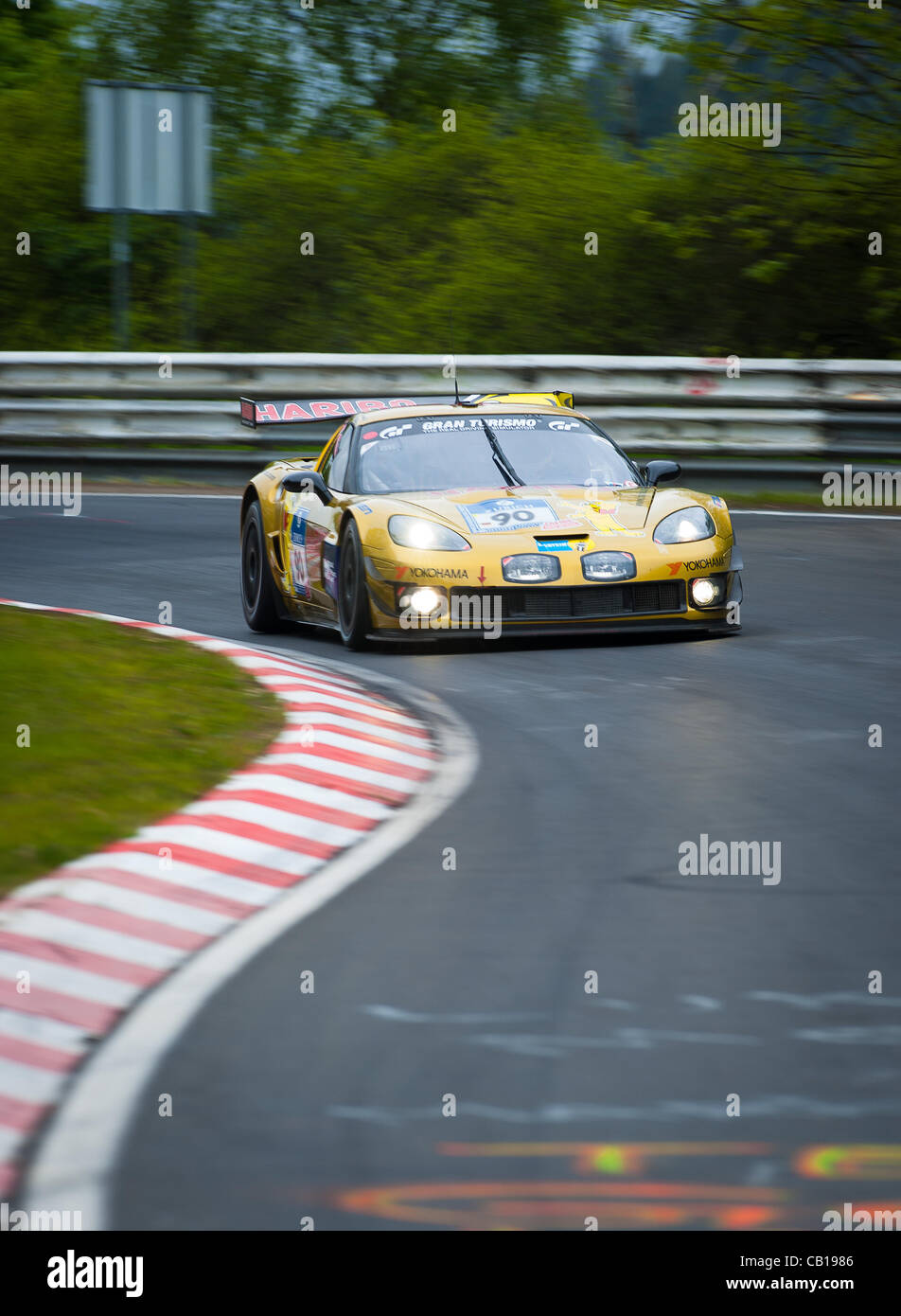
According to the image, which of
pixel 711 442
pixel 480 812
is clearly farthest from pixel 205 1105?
pixel 711 442

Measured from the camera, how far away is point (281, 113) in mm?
29109

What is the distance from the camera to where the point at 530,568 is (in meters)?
10.7

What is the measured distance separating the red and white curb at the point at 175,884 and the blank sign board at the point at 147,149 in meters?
14.5

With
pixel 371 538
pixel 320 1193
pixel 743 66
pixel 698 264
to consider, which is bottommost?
pixel 320 1193

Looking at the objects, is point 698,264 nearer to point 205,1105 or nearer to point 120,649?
point 120,649

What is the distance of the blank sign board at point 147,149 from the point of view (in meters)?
22.3

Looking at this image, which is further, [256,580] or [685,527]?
[256,580]

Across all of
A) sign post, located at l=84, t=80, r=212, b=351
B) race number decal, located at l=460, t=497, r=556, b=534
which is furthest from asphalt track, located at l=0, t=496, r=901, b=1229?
sign post, located at l=84, t=80, r=212, b=351

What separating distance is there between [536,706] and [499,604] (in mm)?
1643

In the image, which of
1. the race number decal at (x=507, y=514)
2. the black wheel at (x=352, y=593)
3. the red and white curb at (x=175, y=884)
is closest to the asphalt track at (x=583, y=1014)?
the red and white curb at (x=175, y=884)

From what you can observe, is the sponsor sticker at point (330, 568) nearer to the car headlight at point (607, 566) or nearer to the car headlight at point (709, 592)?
the car headlight at point (607, 566)

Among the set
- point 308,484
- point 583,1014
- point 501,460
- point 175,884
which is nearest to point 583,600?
point 501,460

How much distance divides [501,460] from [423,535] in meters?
1.12

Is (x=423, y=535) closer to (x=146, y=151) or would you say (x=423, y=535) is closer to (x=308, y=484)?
(x=308, y=484)
